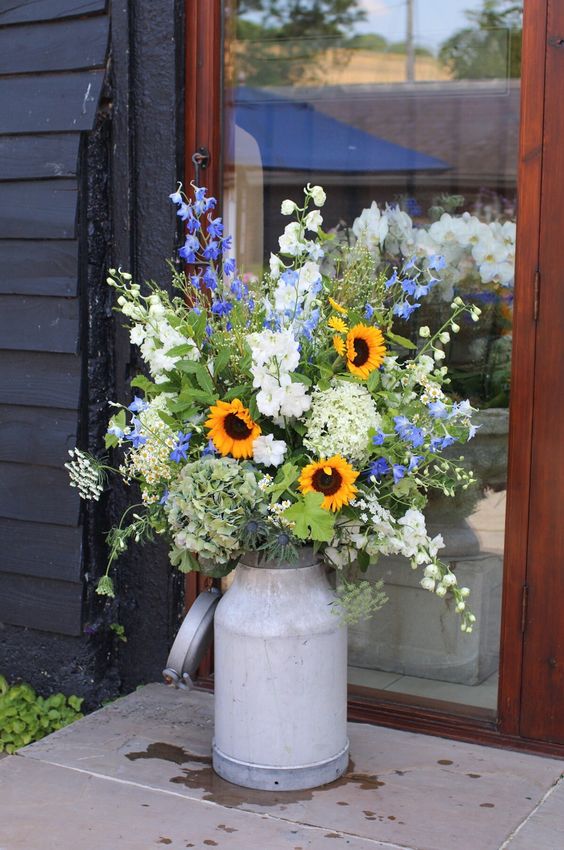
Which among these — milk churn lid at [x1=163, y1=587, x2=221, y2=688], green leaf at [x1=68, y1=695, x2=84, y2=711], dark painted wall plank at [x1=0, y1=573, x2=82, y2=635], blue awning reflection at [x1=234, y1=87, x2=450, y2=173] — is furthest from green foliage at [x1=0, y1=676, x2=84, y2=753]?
blue awning reflection at [x1=234, y1=87, x2=450, y2=173]

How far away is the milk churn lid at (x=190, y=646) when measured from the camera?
8.02 ft

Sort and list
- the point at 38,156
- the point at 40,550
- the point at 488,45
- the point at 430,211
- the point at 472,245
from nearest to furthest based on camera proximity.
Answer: the point at 472,245 < the point at 430,211 < the point at 38,156 < the point at 40,550 < the point at 488,45

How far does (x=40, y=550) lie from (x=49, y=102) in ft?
4.34

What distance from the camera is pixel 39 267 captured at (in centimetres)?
310

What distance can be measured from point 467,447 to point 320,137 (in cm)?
114

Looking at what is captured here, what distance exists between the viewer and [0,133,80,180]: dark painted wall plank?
302 cm

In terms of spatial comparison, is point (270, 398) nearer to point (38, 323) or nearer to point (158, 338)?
point (158, 338)

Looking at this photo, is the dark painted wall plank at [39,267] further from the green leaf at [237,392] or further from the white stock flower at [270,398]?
the white stock flower at [270,398]

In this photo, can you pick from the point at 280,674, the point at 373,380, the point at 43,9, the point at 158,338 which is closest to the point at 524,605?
the point at 280,674

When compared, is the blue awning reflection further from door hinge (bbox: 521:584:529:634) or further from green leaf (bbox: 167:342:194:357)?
door hinge (bbox: 521:584:529:634)

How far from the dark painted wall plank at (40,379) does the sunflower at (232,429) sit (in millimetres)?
944

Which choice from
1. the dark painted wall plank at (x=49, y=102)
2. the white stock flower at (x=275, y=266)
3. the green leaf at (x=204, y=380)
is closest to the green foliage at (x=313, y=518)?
the green leaf at (x=204, y=380)

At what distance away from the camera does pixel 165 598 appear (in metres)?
3.16

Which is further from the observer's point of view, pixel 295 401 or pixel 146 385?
pixel 146 385
